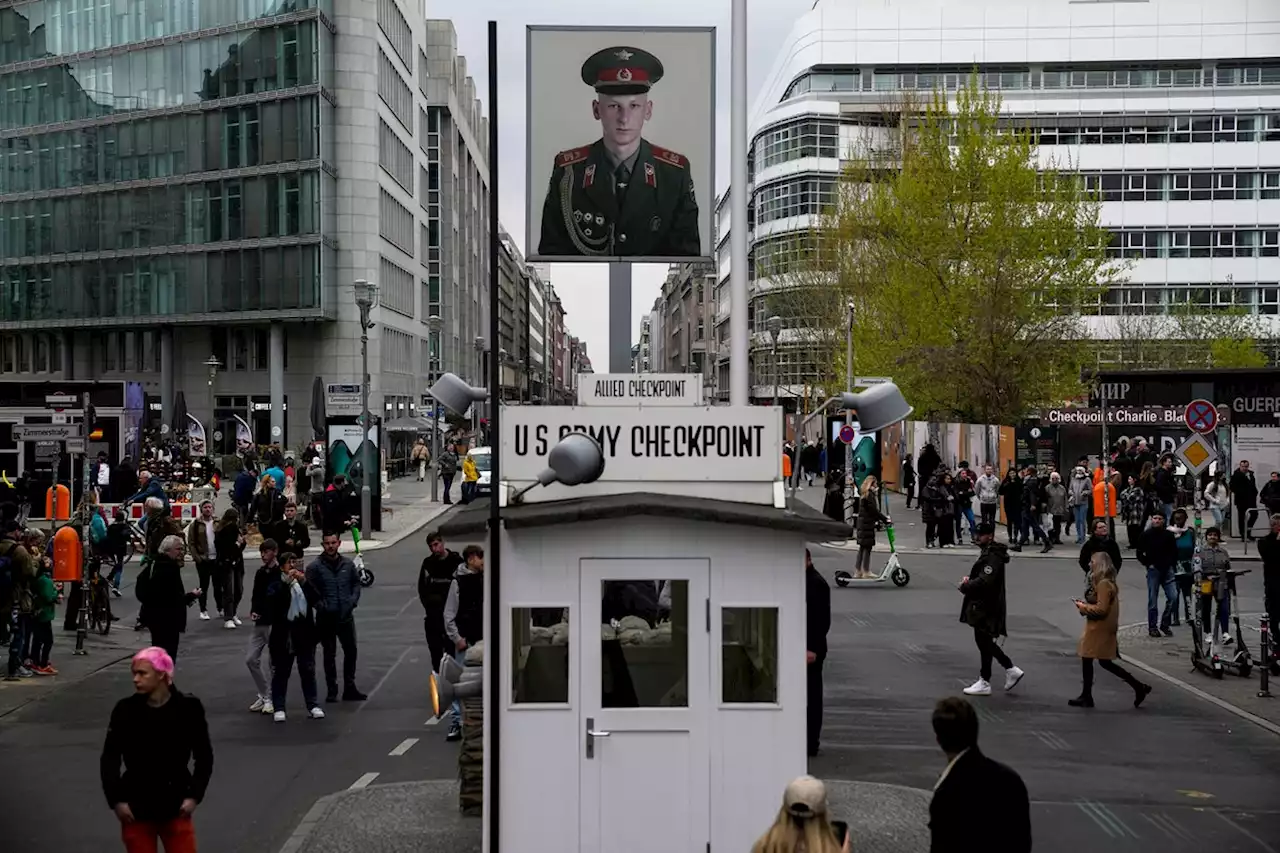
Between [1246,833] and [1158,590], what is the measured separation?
35.6 ft

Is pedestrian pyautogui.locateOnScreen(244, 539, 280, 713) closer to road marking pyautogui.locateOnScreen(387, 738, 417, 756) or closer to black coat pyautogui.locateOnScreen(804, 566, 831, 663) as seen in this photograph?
road marking pyautogui.locateOnScreen(387, 738, 417, 756)

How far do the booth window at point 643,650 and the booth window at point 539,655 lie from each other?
23 centimetres

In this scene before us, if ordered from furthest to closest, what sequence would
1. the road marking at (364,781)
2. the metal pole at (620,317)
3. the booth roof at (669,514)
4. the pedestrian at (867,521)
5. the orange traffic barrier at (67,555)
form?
the pedestrian at (867,521) < the orange traffic barrier at (67,555) < the metal pole at (620,317) < the road marking at (364,781) < the booth roof at (669,514)

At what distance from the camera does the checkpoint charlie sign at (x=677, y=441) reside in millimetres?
9000

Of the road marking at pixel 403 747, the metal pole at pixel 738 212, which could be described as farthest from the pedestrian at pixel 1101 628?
the road marking at pixel 403 747

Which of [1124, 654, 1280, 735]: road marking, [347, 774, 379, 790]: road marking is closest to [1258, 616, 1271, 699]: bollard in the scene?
[1124, 654, 1280, 735]: road marking

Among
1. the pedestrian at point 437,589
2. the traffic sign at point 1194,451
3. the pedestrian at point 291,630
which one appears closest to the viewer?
the pedestrian at point 291,630

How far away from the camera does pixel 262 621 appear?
1459 cm

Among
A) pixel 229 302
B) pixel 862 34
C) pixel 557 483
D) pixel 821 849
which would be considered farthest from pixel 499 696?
pixel 862 34

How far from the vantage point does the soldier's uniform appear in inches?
564

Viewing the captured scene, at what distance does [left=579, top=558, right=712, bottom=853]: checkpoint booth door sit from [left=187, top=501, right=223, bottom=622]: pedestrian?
14048mm

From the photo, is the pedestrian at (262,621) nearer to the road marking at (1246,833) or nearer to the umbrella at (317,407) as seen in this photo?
the road marking at (1246,833)

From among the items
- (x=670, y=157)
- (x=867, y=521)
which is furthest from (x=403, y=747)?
(x=867, y=521)

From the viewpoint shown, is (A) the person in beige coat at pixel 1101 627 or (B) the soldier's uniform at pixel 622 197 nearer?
(B) the soldier's uniform at pixel 622 197
